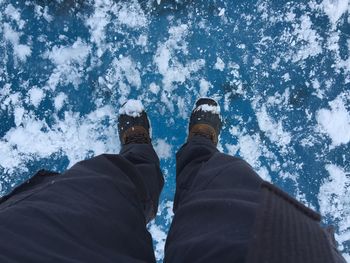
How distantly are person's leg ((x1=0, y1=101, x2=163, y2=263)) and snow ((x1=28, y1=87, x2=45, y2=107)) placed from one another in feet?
2.91

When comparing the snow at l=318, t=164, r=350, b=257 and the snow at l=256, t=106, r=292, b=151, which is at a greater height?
the snow at l=256, t=106, r=292, b=151

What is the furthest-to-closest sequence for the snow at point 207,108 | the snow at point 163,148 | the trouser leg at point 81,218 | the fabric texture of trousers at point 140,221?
the snow at point 163,148 → the snow at point 207,108 → the trouser leg at point 81,218 → the fabric texture of trousers at point 140,221

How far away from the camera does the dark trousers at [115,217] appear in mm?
1021

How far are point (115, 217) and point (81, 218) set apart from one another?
131 mm

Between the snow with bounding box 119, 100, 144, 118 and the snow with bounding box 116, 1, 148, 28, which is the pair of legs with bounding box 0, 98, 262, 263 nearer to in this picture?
the snow with bounding box 119, 100, 144, 118

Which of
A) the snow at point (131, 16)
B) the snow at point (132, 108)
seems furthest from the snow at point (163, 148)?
the snow at point (131, 16)

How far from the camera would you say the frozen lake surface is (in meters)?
2.24

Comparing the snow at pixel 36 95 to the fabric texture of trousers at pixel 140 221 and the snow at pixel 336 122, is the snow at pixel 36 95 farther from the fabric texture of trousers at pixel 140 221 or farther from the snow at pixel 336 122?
the snow at pixel 336 122

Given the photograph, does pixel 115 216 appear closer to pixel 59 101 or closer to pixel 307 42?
pixel 59 101

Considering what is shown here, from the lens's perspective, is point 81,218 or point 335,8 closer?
point 81,218

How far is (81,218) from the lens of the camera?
116 centimetres

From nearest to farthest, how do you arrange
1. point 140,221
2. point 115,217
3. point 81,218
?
1. point 81,218
2. point 115,217
3. point 140,221

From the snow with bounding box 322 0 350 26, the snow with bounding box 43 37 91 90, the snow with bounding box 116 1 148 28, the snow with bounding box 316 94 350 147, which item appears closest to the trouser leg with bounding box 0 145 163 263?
the snow with bounding box 43 37 91 90

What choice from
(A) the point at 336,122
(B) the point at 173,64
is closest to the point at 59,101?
(B) the point at 173,64
